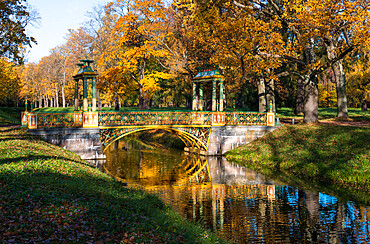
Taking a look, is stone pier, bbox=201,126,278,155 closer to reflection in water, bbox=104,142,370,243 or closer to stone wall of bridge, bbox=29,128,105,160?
reflection in water, bbox=104,142,370,243

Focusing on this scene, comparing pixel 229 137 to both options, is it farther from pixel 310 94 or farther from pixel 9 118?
pixel 9 118

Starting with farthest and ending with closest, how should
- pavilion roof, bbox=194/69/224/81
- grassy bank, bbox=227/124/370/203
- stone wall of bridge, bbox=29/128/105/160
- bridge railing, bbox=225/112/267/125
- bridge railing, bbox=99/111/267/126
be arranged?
bridge railing, bbox=225/112/267/125 → pavilion roof, bbox=194/69/224/81 → bridge railing, bbox=99/111/267/126 → stone wall of bridge, bbox=29/128/105/160 → grassy bank, bbox=227/124/370/203

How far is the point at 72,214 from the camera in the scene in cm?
809

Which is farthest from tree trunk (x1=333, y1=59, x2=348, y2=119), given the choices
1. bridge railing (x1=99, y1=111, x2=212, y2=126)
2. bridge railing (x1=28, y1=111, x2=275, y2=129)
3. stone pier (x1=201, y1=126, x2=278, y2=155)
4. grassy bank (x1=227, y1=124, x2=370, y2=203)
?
bridge railing (x1=99, y1=111, x2=212, y2=126)

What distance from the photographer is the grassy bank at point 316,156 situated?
1795 cm

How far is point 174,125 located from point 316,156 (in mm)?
9779

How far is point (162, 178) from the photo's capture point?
1966 cm

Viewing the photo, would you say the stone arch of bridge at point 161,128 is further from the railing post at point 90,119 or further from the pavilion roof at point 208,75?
the pavilion roof at point 208,75

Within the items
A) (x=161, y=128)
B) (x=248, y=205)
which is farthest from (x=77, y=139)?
(x=248, y=205)

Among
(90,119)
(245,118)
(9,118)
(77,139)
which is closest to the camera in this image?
(77,139)

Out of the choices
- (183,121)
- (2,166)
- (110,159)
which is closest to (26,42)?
(110,159)

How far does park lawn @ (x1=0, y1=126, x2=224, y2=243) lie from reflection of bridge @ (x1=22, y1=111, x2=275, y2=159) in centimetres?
980

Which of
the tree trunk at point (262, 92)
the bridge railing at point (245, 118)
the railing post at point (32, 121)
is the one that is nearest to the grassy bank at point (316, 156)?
the bridge railing at point (245, 118)

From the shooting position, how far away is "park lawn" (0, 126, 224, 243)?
706 centimetres
